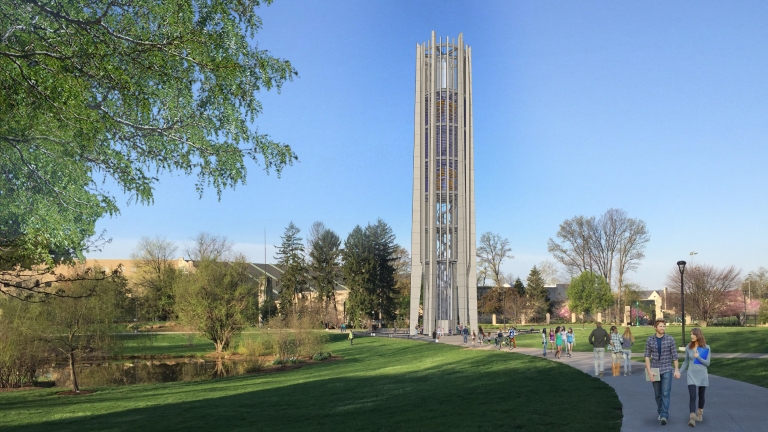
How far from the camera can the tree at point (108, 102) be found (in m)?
7.30

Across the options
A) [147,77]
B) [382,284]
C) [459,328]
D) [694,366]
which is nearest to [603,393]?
[694,366]

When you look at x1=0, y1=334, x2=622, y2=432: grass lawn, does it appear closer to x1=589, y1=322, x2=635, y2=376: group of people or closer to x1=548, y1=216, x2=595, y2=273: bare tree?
x1=589, y1=322, x2=635, y2=376: group of people

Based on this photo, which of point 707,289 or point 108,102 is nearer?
point 108,102

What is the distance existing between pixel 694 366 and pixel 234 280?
37.7 metres

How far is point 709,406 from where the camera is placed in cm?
1149

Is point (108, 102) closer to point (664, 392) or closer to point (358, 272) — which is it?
point (664, 392)

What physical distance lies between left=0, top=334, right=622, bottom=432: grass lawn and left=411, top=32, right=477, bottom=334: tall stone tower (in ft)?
77.3

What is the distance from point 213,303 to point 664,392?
1414 inches

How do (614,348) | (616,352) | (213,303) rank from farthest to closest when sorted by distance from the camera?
1. (213,303)
2. (616,352)
3. (614,348)

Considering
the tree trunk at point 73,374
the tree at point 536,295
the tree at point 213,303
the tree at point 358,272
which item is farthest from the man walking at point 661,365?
the tree at point 536,295

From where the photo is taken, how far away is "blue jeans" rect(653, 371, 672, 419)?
387 inches

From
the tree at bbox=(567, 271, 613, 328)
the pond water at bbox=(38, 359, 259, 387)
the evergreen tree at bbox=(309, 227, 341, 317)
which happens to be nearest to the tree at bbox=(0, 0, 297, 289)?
the pond water at bbox=(38, 359, 259, 387)

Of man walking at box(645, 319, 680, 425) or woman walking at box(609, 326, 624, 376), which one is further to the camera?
woman walking at box(609, 326, 624, 376)

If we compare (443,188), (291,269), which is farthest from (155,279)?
→ (443,188)
